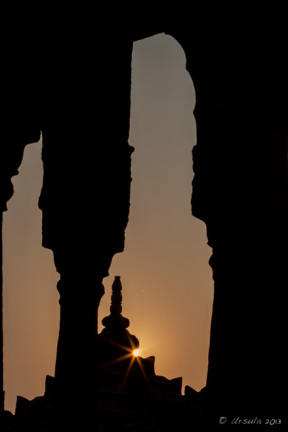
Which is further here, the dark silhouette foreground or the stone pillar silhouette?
the dark silhouette foreground

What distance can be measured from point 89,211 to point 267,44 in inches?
138

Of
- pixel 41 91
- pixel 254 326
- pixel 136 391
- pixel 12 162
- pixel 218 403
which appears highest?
pixel 41 91

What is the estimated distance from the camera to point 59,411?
23.3ft

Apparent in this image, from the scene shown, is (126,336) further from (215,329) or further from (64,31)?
(215,329)

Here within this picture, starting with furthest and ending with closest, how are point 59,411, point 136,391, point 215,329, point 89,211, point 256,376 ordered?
Answer: point 136,391 < point 89,211 < point 59,411 < point 215,329 < point 256,376

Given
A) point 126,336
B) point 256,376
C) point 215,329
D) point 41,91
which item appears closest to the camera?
point 256,376

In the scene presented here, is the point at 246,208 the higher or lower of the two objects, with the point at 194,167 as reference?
lower

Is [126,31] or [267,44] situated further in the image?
[126,31]

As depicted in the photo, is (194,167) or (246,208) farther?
(194,167)

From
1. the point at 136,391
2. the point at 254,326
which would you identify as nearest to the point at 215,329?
the point at 254,326

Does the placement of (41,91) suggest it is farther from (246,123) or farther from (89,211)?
(246,123)

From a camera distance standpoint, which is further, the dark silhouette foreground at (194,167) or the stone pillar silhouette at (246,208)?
the dark silhouette foreground at (194,167)

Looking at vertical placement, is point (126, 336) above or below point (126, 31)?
below

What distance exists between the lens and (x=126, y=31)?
27.2ft
